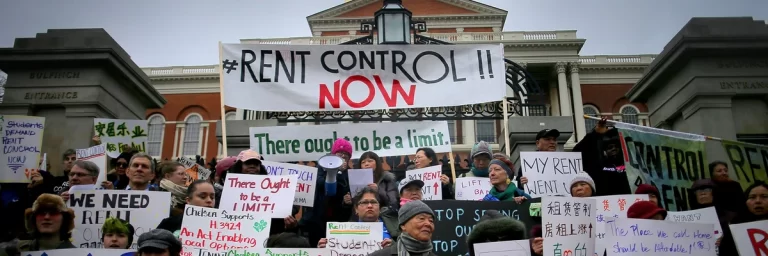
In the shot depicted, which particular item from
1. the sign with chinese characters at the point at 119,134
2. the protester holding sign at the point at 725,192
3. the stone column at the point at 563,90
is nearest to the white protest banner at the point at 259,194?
the sign with chinese characters at the point at 119,134

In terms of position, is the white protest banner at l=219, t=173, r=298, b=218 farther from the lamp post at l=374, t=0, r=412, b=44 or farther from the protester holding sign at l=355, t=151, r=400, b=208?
the lamp post at l=374, t=0, r=412, b=44

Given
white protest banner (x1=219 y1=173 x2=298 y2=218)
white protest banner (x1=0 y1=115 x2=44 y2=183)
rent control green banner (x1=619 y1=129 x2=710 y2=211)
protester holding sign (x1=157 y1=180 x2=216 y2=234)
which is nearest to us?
protester holding sign (x1=157 y1=180 x2=216 y2=234)

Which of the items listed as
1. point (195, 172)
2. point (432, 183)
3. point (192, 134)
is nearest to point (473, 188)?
point (432, 183)

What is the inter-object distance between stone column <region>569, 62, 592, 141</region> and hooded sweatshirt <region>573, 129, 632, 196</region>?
2769 cm

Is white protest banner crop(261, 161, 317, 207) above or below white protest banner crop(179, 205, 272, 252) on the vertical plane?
above

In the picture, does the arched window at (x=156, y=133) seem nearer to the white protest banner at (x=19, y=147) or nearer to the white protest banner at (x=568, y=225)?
the white protest banner at (x=19, y=147)

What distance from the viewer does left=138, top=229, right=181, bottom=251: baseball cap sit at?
11.2ft

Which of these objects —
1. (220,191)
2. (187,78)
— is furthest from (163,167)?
(187,78)

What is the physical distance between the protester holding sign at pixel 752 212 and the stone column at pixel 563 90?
100 feet

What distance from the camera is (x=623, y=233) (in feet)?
12.9

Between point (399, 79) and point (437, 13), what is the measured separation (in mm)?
35565

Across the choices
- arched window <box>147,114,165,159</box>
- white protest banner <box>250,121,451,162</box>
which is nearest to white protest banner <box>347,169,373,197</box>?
white protest banner <box>250,121,451,162</box>

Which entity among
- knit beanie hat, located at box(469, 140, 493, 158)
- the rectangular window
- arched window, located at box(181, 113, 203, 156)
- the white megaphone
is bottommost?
the white megaphone

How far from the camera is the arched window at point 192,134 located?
37.6 metres
